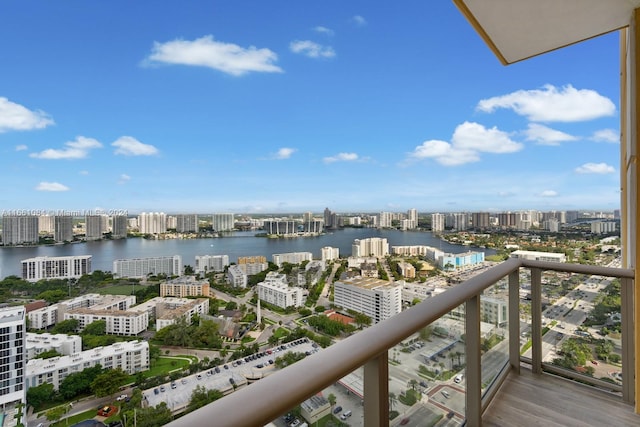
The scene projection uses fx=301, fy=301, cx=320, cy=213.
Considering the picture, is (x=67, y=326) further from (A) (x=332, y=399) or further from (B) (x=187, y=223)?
(A) (x=332, y=399)

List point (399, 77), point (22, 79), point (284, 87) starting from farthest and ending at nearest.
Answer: point (399, 77)
point (284, 87)
point (22, 79)

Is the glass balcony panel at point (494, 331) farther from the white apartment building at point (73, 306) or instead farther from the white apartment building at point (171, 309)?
the white apartment building at point (73, 306)

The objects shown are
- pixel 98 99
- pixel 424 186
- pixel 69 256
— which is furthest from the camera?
pixel 424 186

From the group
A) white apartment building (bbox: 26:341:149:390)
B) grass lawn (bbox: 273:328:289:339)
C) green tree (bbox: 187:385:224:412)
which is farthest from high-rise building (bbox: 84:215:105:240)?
green tree (bbox: 187:385:224:412)

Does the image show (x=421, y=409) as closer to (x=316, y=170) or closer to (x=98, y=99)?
(x=98, y=99)

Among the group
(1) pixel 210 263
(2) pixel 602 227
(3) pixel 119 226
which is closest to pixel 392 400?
(2) pixel 602 227

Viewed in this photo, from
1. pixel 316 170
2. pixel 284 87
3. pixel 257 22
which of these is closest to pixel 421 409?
pixel 257 22

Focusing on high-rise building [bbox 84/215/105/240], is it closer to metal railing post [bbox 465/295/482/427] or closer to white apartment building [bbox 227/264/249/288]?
white apartment building [bbox 227/264/249/288]
